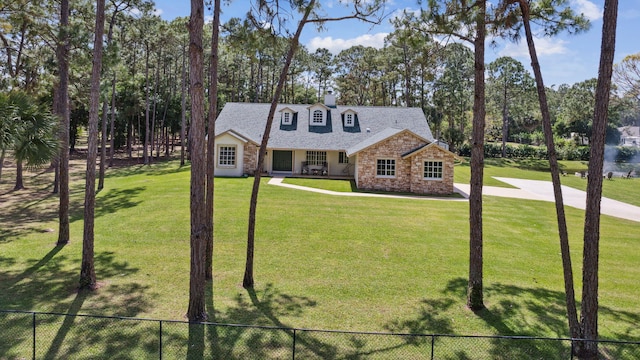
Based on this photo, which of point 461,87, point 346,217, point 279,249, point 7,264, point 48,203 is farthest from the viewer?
point 461,87

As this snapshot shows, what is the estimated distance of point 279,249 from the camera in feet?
39.9

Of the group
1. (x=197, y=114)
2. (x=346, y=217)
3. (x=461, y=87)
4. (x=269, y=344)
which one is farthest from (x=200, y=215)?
(x=461, y=87)

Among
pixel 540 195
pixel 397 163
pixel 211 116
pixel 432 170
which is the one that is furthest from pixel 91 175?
pixel 540 195

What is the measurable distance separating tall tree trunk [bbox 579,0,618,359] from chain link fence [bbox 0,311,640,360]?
427mm

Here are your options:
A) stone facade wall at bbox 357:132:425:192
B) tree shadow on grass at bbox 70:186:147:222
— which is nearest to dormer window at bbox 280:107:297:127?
stone facade wall at bbox 357:132:425:192

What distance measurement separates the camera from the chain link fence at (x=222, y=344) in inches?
246

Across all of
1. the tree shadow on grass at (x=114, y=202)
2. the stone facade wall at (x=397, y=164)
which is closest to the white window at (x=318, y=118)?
the stone facade wall at (x=397, y=164)

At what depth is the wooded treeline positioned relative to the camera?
18.1m

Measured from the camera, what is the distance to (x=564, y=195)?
78.3 ft

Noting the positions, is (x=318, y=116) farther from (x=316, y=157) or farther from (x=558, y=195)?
(x=558, y=195)

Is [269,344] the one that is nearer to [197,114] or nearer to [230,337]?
[230,337]

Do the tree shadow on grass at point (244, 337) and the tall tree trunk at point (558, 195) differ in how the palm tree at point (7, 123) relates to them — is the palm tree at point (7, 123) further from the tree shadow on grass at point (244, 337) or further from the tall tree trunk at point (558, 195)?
the tall tree trunk at point (558, 195)

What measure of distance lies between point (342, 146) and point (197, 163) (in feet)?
69.2

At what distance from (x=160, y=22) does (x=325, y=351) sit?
2890cm
